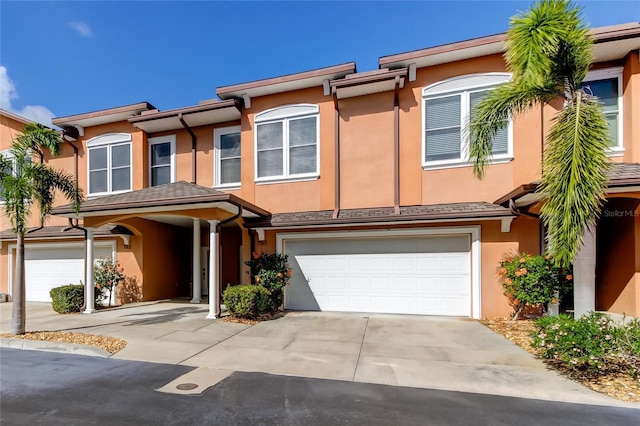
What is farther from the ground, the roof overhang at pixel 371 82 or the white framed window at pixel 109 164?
the roof overhang at pixel 371 82

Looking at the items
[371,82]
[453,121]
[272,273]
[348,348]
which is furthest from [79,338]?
[453,121]

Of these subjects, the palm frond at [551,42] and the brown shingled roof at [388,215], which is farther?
the brown shingled roof at [388,215]

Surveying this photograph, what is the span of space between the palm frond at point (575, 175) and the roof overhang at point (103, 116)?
1309 cm

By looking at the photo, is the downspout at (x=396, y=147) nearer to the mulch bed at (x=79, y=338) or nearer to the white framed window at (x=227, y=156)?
the white framed window at (x=227, y=156)

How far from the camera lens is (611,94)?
8891 mm

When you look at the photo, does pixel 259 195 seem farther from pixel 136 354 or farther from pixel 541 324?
pixel 541 324

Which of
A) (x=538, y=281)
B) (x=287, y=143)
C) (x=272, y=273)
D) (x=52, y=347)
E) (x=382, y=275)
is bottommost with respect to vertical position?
(x=52, y=347)

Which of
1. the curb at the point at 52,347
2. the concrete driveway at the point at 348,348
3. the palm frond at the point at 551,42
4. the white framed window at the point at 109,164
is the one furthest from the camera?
the white framed window at the point at 109,164

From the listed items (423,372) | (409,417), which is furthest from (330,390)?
(423,372)

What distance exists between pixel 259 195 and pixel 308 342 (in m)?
5.78

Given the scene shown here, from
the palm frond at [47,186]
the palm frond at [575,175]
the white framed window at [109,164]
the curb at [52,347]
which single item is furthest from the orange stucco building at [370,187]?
the curb at [52,347]

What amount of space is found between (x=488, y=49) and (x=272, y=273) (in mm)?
8856

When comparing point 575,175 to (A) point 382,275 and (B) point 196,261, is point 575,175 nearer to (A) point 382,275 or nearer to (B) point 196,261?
(A) point 382,275

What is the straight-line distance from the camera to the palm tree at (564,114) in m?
5.54
